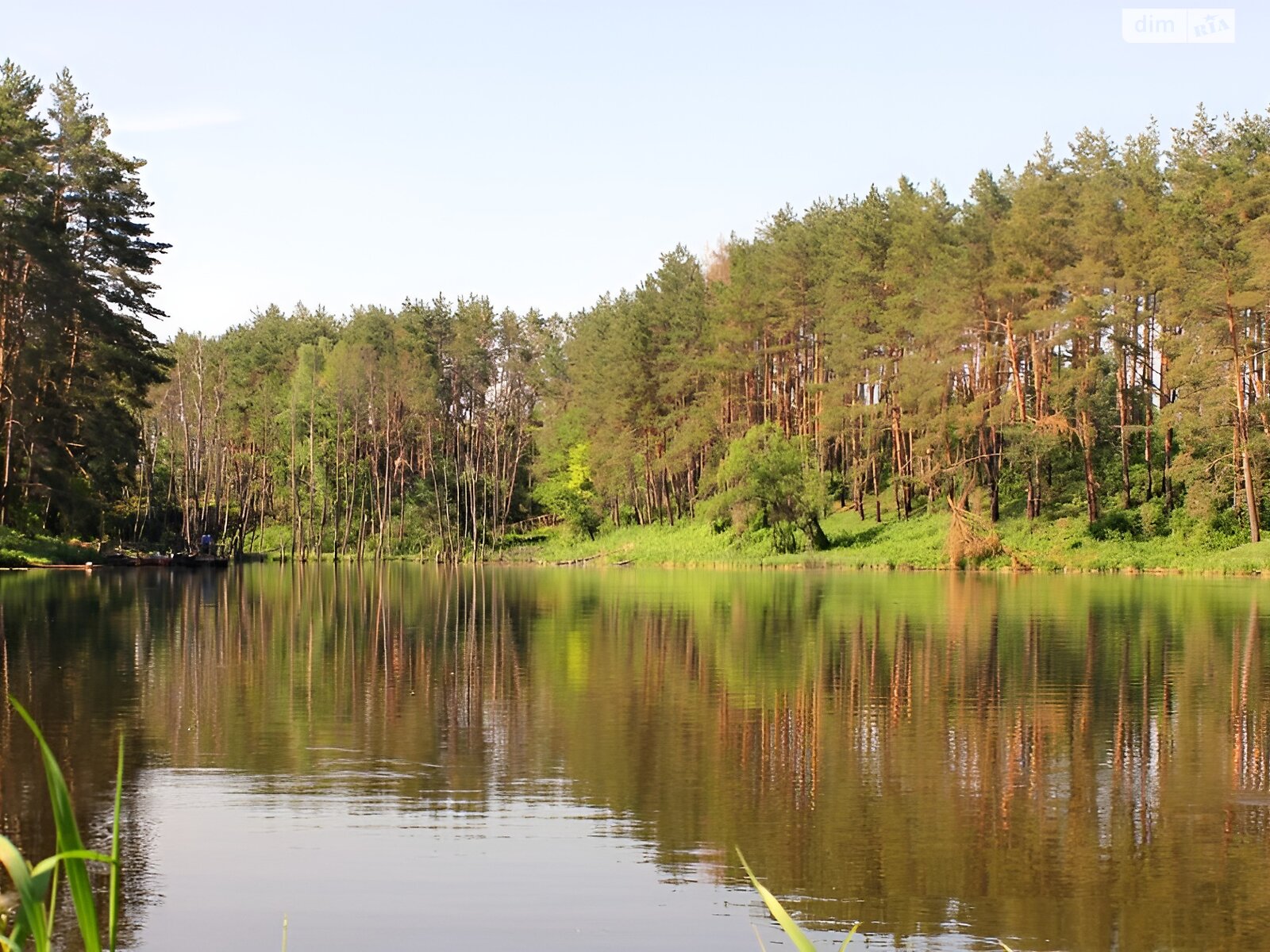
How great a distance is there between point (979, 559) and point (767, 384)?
25547 millimetres

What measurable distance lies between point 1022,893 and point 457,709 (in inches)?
410

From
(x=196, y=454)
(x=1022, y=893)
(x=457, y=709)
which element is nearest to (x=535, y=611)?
(x=457, y=709)

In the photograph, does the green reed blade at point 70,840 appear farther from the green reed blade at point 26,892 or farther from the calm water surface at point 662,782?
the calm water surface at point 662,782

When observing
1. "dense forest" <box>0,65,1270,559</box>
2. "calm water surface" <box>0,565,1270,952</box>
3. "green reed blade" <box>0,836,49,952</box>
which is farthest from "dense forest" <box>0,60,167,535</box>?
"green reed blade" <box>0,836,49,952</box>

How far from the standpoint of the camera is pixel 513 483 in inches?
4131

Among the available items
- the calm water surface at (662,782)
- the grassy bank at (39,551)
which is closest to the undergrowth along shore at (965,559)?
the grassy bank at (39,551)

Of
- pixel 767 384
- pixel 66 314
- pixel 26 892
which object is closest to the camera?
pixel 26 892

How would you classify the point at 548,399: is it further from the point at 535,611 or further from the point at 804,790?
the point at 804,790

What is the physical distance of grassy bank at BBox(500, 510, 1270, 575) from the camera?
56.9 meters

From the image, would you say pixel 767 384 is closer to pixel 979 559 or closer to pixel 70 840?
pixel 979 559

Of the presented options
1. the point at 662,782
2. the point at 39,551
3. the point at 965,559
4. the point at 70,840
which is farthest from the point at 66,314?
the point at 70,840

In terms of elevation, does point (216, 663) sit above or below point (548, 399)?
below

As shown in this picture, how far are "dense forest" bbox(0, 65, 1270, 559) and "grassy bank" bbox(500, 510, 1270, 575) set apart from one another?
106 cm

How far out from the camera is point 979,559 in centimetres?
6047
